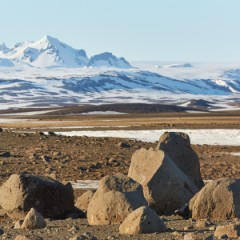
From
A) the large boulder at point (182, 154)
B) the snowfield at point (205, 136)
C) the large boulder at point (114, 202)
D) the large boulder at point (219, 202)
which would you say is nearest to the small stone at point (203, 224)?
the large boulder at point (219, 202)

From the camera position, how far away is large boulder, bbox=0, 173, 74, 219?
58.3 ft

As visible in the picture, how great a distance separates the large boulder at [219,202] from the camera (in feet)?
53.4

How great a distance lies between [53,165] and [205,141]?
827 inches

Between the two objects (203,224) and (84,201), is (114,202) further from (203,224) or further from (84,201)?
(84,201)

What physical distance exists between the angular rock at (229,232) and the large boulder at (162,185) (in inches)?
217

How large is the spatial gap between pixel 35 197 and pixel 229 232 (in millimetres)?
6650

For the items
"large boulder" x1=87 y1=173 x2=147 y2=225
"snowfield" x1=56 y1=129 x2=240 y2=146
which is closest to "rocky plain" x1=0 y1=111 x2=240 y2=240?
"large boulder" x1=87 y1=173 x2=147 y2=225

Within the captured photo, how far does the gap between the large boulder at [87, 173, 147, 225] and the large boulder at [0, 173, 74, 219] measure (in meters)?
2.09

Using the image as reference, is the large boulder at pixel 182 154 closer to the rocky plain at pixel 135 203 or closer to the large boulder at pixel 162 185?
the rocky plain at pixel 135 203

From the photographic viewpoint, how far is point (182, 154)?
22.1m

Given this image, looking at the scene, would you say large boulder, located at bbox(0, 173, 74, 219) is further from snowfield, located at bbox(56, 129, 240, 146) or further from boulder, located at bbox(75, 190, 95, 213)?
snowfield, located at bbox(56, 129, 240, 146)

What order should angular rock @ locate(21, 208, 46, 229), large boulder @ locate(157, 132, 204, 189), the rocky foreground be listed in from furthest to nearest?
1. large boulder @ locate(157, 132, 204, 189)
2. angular rock @ locate(21, 208, 46, 229)
3. the rocky foreground

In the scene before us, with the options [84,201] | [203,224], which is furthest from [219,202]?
[84,201]

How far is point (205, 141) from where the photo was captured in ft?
161
